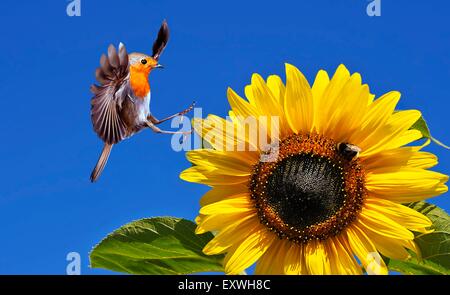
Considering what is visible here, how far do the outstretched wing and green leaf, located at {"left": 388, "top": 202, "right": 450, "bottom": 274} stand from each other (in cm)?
93

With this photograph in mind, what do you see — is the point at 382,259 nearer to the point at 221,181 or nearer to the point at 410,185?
the point at 410,185

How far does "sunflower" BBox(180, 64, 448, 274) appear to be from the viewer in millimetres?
1638

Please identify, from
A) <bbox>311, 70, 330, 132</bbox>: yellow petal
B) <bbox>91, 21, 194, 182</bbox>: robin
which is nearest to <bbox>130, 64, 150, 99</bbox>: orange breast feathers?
<bbox>91, 21, 194, 182</bbox>: robin

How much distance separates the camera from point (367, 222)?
1748 mm

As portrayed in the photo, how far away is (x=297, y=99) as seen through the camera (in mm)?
1660

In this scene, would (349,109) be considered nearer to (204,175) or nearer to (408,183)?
(408,183)

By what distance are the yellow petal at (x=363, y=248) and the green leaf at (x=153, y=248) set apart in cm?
42

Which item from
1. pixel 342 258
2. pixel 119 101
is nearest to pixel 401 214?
pixel 342 258

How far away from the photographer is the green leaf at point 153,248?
1645mm

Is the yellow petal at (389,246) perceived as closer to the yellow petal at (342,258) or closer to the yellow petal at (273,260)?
the yellow petal at (342,258)
